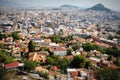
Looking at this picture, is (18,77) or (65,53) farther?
(65,53)

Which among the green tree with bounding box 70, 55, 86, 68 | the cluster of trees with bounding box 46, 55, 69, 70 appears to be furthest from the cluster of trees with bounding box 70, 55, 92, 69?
the cluster of trees with bounding box 46, 55, 69, 70

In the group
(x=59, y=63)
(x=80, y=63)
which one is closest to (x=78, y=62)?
(x=80, y=63)

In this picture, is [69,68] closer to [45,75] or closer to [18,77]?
[45,75]

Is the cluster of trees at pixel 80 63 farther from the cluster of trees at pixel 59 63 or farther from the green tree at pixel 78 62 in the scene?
the cluster of trees at pixel 59 63

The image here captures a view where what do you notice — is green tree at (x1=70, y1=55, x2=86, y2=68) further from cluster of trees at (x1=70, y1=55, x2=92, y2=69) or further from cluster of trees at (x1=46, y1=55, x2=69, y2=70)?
cluster of trees at (x1=46, y1=55, x2=69, y2=70)

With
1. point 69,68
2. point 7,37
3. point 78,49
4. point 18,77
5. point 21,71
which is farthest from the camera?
point 7,37

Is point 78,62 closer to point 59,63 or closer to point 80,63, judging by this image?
point 80,63

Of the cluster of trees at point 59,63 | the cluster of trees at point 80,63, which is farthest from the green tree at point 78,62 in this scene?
the cluster of trees at point 59,63

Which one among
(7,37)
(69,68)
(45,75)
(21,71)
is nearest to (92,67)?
(69,68)

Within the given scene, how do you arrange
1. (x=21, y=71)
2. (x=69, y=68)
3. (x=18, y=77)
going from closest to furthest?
(x=18, y=77), (x=21, y=71), (x=69, y=68)
